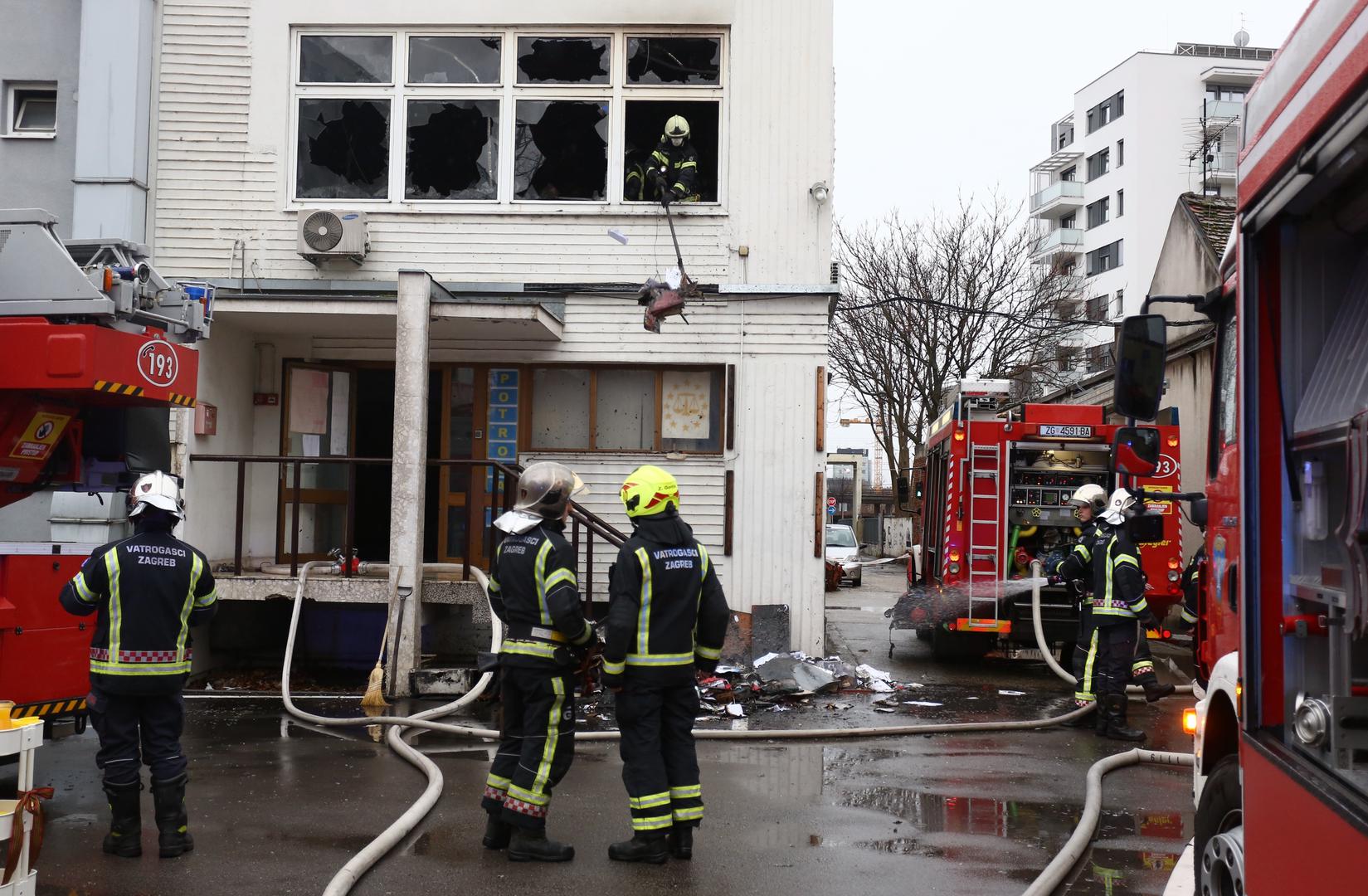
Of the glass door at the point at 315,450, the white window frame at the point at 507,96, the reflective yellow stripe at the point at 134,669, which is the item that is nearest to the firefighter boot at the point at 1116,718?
the white window frame at the point at 507,96

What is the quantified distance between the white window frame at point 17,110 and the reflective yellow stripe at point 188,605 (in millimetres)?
8127

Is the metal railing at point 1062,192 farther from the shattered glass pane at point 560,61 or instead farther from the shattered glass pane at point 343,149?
the shattered glass pane at point 343,149

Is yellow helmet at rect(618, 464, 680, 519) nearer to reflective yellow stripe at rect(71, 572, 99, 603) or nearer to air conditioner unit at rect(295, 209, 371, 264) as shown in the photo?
reflective yellow stripe at rect(71, 572, 99, 603)

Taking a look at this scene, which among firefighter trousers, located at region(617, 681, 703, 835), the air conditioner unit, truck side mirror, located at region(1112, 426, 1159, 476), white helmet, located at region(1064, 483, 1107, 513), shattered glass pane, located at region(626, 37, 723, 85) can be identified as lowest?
firefighter trousers, located at region(617, 681, 703, 835)

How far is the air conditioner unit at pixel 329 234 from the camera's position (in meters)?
11.6

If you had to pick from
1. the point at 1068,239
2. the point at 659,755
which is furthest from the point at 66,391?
the point at 1068,239

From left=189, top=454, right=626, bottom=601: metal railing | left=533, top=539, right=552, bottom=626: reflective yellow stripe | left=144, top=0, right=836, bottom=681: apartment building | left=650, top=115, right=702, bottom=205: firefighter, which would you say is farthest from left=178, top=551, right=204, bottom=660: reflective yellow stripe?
left=650, top=115, right=702, bottom=205: firefighter

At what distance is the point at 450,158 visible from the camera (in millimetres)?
12141

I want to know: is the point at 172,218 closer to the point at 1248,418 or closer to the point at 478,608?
the point at 478,608

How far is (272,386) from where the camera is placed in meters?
12.4

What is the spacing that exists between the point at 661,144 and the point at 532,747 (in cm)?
764

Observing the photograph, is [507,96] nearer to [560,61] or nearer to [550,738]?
[560,61]

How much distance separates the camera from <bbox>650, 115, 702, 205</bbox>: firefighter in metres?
11.6

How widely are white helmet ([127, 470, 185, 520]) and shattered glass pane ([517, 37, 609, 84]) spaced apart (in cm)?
739
